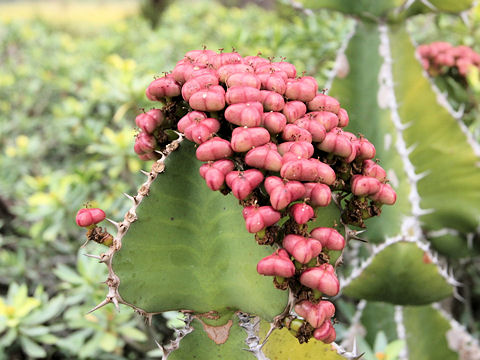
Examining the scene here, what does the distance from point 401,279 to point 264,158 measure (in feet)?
2.19

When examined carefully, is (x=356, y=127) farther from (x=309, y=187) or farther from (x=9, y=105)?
(x=9, y=105)

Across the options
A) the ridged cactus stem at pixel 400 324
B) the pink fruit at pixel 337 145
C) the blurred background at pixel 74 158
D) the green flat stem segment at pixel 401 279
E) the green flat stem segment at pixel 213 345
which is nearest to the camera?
the pink fruit at pixel 337 145

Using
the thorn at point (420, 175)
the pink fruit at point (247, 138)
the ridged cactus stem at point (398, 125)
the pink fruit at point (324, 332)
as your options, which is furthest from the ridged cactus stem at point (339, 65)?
the pink fruit at point (324, 332)

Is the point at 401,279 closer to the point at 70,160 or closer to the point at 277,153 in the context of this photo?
the point at 277,153

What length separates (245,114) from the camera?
590mm

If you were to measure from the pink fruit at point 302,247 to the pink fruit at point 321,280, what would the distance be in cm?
2


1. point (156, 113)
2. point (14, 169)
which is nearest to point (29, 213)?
point (14, 169)

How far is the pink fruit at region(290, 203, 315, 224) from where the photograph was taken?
54 centimetres

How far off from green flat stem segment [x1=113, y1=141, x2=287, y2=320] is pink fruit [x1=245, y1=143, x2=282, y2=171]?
0.12 metres

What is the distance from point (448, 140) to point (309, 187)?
2.47ft

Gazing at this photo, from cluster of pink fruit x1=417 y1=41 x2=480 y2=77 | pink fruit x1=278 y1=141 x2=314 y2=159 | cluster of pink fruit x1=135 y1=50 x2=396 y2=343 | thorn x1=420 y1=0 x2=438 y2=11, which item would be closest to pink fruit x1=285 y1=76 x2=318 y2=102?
cluster of pink fruit x1=135 y1=50 x2=396 y2=343

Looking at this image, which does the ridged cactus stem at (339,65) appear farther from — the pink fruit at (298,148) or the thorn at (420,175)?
the pink fruit at (298,148)

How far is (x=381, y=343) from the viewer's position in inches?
42.8

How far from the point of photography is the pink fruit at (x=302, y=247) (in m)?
0.53
